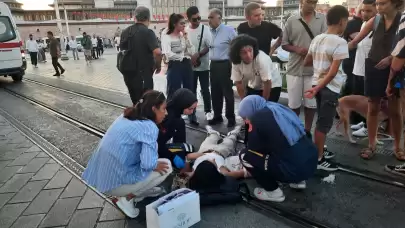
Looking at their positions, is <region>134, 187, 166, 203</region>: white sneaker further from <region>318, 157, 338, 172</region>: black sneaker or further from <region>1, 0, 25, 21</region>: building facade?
<region>1, 0, 25, 21</region>: building facade

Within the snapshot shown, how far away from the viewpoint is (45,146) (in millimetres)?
5184

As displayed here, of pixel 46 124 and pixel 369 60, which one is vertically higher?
pixel 369 60

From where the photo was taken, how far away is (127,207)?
3021 millimetres

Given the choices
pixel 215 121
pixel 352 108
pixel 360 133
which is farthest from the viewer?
pixel 215 121

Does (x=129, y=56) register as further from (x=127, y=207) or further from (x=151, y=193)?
(x=127, y=207)

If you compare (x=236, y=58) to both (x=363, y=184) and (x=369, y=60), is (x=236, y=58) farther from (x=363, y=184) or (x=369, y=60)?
(x=363, y=184)

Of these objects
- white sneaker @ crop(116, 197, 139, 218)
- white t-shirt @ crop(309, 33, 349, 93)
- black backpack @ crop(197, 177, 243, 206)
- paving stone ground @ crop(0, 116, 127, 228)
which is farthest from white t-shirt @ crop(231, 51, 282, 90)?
paving stone ground @ crop(0, 116, 127, 228)

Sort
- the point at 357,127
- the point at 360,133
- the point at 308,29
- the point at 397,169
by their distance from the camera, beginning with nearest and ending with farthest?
the point at 397,169
the point at 308,29
the point at 360,133
the point at 357,127

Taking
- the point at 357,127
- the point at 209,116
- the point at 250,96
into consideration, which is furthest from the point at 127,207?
the point at 357,127

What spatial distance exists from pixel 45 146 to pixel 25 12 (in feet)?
237

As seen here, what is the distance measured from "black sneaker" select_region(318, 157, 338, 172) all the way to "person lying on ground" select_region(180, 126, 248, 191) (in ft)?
3.12

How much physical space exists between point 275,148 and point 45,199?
2.52 m

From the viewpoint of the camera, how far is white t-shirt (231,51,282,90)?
13.9 feet

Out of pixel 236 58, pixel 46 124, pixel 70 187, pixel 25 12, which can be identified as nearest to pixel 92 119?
pixel 46 124
